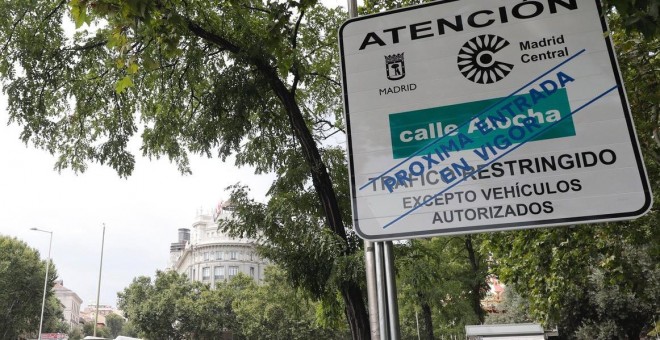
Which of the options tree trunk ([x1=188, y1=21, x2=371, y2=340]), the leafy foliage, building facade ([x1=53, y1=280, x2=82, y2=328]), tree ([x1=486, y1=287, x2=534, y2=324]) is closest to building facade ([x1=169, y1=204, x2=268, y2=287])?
the leafy foliage

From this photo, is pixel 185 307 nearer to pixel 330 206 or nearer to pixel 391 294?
pixel 330 206

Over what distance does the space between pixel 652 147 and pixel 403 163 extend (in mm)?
10379

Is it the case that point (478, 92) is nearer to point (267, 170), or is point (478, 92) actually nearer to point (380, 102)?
point (380, 102)

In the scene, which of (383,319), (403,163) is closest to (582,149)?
(403,163)

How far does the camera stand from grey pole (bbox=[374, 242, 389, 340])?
148 cm

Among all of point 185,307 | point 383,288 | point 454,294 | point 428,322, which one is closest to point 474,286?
point 454,294

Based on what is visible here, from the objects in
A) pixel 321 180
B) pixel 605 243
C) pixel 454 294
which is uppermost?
pixel 321 180

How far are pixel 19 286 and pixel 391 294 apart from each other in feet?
155

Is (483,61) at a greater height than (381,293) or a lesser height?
greater

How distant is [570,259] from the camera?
11312mm

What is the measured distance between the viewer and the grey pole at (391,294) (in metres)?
1.49

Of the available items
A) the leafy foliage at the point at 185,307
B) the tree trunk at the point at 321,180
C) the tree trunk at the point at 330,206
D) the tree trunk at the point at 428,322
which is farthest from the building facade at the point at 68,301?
the tree trunk at the point at 330,206

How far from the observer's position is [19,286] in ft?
131

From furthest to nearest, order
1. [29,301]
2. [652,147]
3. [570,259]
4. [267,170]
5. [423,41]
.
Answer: [29,301] → [570,259] → [652,147] → [267,170] → [423,41]
